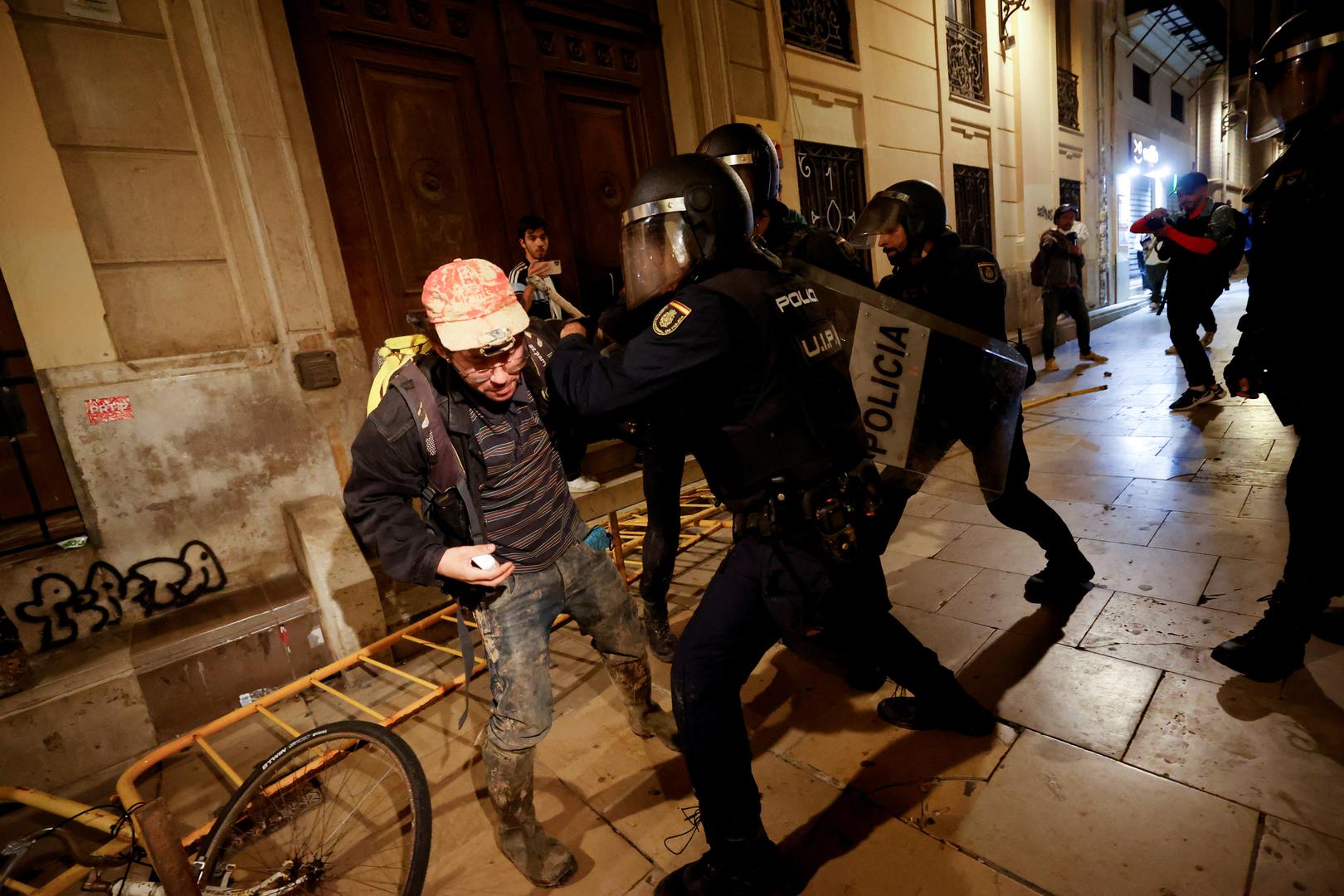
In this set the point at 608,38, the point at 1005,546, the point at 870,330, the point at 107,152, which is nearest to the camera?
the point at 870,330

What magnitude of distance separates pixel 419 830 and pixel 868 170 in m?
9.15

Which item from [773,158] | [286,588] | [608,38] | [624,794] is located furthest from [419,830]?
[608,38]

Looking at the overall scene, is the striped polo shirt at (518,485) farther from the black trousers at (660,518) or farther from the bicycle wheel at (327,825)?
the black trousers at (660,518)

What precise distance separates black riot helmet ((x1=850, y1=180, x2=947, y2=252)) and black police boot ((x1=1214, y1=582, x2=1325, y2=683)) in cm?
216

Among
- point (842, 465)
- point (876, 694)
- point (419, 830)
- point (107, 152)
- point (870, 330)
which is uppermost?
point (107, 152)

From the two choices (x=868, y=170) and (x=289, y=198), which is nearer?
(x=289, y=198)

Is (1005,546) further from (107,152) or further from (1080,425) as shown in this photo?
(107,152)

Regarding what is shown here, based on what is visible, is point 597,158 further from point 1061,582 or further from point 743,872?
point 743,872

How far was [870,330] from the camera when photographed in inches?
90.4

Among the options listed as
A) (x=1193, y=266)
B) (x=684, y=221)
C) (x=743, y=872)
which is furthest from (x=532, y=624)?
(x=1193, y=266)

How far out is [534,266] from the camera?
16.0 feet

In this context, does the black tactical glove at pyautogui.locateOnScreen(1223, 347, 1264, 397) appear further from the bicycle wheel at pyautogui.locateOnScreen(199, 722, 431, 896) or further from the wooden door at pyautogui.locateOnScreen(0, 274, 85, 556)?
the wooden door at pyautogui.locateOnScreen(0, 274, 85, 556)

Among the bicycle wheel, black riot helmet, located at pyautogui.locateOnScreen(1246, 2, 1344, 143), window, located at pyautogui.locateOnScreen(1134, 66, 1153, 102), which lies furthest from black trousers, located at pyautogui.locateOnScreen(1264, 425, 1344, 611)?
window, located at pyautogui.locateOnScreen(1134, 66, 1153, 102)

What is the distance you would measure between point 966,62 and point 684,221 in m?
12.0
